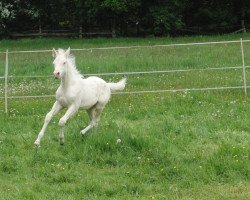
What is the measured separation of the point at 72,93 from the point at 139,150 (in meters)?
1.50

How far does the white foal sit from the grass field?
409 millimetres

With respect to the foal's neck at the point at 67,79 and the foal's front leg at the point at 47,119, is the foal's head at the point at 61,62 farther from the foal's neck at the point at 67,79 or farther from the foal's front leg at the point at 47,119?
the foal's front leg at the point at 47,119

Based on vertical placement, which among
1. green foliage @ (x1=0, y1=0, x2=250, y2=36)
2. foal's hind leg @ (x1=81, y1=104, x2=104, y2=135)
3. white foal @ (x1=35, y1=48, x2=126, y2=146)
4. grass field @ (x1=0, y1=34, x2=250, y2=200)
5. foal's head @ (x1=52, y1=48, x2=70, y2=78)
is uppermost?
green foliage @ (x1=0, y1=0, x2=250, y2=36)

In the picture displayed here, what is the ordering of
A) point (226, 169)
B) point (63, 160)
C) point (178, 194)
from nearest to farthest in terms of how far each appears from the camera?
1. point (178, 194)
2. point (226, 169)
3. point (63, 160)

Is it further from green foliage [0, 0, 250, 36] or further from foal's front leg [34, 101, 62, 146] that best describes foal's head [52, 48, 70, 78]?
green foliage [0, 0, 250, 36]

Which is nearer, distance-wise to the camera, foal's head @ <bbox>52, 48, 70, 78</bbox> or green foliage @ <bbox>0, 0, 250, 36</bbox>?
foal's head @ <bbox>52, 48, 70, 78</bbox>

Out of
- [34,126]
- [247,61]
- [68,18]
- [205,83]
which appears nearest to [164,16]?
[68,18]

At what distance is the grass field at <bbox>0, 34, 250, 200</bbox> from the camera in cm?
777

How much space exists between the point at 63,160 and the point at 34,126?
2.71 m

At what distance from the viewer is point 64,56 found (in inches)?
367

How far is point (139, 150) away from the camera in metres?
9.09

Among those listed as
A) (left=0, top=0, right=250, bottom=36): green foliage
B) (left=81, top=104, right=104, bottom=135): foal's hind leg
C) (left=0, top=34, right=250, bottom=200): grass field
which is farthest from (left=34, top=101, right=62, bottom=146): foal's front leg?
(left=0, top=0, right=250, bottom=36): green foliage

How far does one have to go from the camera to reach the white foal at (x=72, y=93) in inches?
366

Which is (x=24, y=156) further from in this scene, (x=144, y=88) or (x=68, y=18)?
(x=68, y=18)
